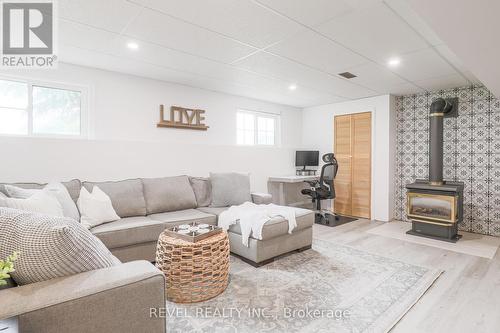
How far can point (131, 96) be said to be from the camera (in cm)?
380

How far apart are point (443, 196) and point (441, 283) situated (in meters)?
1.79

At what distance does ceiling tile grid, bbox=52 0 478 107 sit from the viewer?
84.0 inches

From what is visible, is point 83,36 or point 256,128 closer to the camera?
point 83,36

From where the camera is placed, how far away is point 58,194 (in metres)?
2.65

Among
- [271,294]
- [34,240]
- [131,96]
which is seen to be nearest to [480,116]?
[271,294]

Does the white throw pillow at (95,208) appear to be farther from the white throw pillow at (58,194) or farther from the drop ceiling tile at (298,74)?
the drop ceiling tile at (298,74)

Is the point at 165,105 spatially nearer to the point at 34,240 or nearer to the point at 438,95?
the point at 34,240

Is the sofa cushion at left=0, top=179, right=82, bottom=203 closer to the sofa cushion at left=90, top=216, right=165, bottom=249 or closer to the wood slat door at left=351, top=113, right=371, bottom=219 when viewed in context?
the sofa cushion at left=90, top=216, right=165, bottom=249

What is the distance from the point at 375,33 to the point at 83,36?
272cm

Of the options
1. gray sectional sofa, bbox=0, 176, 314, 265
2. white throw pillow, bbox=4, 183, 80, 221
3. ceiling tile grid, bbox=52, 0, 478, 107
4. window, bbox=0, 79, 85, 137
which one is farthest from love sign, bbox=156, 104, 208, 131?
white throw pillow, bbox=4, 183, 80, 221

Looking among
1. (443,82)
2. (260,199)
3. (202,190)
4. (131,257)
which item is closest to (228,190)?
(202,190)

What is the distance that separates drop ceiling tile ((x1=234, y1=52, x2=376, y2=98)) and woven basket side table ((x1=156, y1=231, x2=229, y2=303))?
7.06ft

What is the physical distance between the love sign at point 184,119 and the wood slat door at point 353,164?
278 centimetres

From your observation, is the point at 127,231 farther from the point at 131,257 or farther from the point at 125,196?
the point at 125,196
